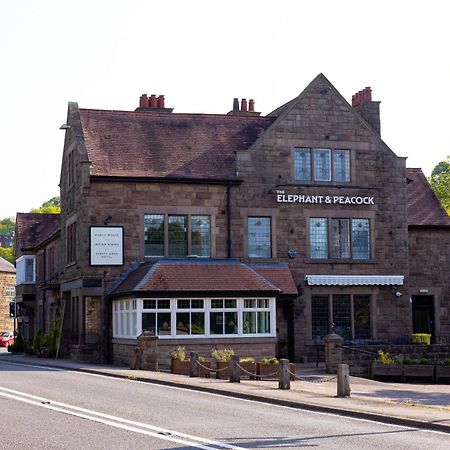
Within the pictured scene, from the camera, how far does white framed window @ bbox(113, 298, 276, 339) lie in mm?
33781

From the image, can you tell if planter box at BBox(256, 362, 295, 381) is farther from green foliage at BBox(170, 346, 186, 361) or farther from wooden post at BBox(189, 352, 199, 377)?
green foliage at BBox(170, 346, 186, 361)

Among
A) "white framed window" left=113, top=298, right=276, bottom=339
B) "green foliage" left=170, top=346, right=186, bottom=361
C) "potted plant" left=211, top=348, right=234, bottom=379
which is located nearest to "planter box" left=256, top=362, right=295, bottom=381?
"potted plant" left=211, top=348, right=234, bottom=379

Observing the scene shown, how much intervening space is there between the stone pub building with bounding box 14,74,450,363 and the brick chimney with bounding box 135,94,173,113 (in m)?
1.64

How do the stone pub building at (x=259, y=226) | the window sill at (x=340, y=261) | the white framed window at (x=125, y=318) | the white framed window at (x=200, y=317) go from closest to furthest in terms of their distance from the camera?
the white framed window at (x=200, y=317) < the white framed window at (x=125, y=318) < the stone pub building at (x=259, y=226) < the window sill at (x=340, y=261)

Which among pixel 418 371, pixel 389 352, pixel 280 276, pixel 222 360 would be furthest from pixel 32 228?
pixel 418 371

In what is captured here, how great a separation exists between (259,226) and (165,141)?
224 inches

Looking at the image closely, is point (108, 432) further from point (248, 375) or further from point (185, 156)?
point (185, 156)

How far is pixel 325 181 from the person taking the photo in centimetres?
3978

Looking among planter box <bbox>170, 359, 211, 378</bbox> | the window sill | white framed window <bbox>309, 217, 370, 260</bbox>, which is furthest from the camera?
white framed window <bbox>309, 217, 370, 260</bbox>

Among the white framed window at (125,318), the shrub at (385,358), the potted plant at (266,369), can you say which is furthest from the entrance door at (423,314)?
the potted plant at (266,369)

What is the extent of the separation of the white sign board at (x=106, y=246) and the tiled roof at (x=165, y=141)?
2353mm

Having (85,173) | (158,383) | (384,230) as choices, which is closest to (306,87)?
(384,230)

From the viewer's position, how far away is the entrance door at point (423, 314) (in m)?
41.8

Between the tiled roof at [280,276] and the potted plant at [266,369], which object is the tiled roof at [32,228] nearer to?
the tiled roof at [280,276]
